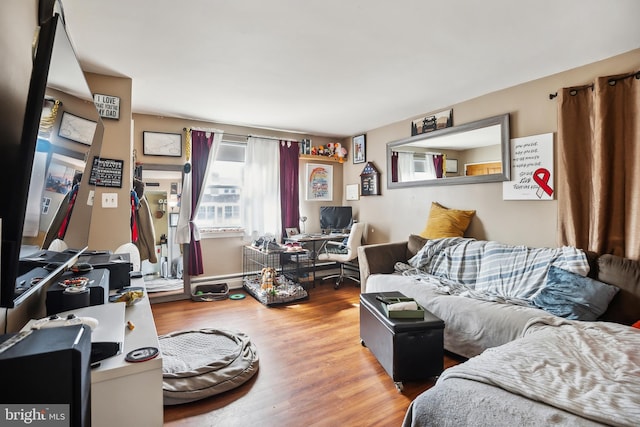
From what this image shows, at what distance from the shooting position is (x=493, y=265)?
113 inches

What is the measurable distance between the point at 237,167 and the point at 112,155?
1.92 metres

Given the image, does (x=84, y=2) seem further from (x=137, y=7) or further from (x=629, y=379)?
(x=629, y=379)

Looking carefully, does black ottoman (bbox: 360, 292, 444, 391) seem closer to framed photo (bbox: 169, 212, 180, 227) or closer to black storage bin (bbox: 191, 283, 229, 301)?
black storage bin (bbox: 191, 283, 229, 301)

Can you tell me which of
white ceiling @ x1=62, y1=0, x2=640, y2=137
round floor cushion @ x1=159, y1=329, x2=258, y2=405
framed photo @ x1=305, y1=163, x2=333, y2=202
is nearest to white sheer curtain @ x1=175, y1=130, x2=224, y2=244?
white ceiling @ x1=62, y1=0, x2=640, y2=137

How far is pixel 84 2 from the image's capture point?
5.75 feet

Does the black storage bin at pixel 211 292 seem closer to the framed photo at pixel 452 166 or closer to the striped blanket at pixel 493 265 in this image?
the striped blanket at pixel 493 265

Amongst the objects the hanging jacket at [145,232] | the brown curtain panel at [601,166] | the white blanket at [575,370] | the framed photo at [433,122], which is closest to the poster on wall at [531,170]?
the brown curtain panel at [601,166]

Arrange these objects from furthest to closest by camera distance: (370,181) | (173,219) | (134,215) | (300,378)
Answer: (370,181) → (173,219) → (134,215) → (300,378)

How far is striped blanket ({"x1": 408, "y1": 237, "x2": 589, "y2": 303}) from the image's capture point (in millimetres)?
2485

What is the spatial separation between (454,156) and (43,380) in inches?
149

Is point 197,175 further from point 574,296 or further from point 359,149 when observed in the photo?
point 574,296

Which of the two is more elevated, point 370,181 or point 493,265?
point 370,181

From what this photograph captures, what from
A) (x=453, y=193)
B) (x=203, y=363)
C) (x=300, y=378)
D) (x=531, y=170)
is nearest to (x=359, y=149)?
(x=453, y=193)

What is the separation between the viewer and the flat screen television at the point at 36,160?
2.87 ft
